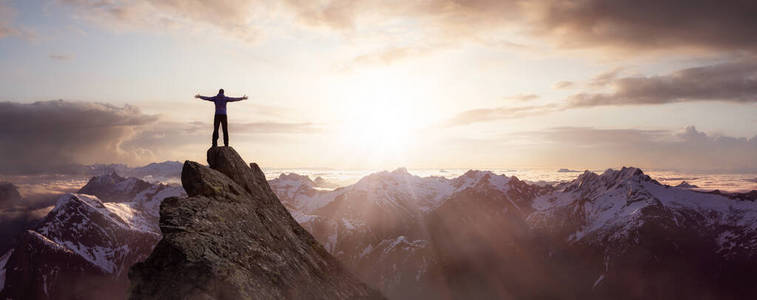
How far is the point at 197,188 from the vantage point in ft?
97.1

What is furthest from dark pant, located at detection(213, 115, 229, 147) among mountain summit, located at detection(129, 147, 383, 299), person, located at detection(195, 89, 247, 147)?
mountain summit, located at detection(129, 147, 383, 299)

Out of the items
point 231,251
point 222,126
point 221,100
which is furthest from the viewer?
point 222,126

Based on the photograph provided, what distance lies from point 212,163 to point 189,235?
725 inches

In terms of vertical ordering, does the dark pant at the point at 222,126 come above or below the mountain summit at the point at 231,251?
above

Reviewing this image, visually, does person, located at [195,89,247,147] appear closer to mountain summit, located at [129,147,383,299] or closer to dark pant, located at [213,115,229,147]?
dark pant, located at [213,115,229,147]

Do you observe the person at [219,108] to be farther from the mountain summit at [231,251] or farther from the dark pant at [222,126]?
the mountain summit at [231,251]

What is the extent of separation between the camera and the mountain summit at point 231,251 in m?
20.2

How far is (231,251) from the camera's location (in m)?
23.6

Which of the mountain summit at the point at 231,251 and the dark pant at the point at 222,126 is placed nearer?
the mountain summit at the point at 231,251

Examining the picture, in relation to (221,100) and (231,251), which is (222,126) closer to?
(221,100)

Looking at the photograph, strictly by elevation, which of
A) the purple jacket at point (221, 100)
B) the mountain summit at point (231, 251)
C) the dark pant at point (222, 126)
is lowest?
the mountain summit at point (231, 251)

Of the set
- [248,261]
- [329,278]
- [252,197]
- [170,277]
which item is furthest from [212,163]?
[170,277]

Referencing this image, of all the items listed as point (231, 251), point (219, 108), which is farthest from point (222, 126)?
point (231, 251)

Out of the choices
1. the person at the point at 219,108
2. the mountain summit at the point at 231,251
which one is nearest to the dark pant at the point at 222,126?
the person at the point at 219,108
